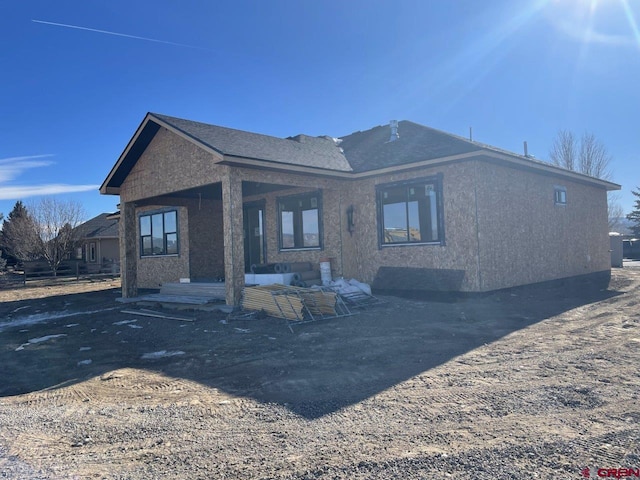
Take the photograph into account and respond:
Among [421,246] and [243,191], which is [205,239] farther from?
[421,246]

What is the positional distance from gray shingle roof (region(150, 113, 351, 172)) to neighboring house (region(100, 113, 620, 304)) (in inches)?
3.1

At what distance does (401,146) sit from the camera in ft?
48.9

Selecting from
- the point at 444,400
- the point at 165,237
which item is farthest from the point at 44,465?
the point at 165,237

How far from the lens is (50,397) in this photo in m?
5.85

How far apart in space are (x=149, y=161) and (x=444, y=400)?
12.5 meters

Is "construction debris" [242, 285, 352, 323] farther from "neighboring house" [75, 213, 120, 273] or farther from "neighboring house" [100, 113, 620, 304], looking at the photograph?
"neighboring house" [75, 213, 120, 273]

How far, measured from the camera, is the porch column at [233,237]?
37.4 ft

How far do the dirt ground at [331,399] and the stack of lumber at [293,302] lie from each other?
1.90ft

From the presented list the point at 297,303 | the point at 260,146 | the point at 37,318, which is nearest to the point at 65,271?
the point at 37,318

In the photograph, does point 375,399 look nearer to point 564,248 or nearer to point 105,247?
point 564,248

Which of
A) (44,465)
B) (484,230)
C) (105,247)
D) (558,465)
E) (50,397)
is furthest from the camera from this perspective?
(105,247)

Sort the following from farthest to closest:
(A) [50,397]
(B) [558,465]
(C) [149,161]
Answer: (C) [149,161]
(A) [50,397]
(B) [558,465]

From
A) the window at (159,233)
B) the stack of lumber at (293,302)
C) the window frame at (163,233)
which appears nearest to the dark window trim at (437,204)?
the stack of lumber at (293,302)

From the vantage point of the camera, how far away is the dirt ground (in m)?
3.71
